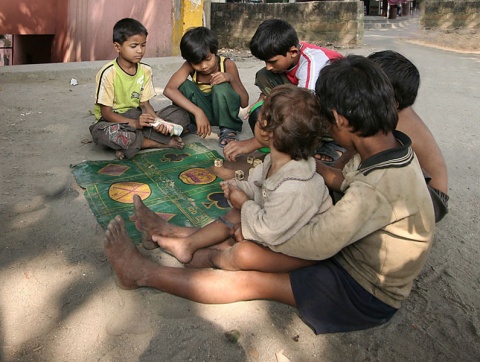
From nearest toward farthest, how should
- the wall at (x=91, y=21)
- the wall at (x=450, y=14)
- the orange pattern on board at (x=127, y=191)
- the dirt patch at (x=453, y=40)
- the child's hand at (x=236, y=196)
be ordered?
the child's hand at (x=236, y=196)
the orange pattern on board at (x=127, y=191)
the wall at (x=91, y=21)
the dirt patch at (x=453, y=40)
the wall at (x=450, y=14)

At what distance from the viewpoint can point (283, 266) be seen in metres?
1.86

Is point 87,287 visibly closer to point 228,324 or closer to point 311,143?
point 228,324

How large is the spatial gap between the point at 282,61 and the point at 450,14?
1448 centimetres

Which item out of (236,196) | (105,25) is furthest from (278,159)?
(105,25)

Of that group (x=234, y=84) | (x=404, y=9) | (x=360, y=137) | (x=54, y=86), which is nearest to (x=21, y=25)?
(x=54, y=86)

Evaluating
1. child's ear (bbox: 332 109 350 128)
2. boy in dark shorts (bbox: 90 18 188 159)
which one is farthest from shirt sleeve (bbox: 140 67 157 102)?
child's ear (bbox: 332 109 350 128)

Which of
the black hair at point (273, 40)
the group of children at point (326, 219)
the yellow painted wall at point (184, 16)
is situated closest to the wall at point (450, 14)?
the yellow painted wall at point (184, 16)

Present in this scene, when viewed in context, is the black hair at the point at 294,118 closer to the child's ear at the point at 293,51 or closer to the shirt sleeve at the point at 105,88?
the child's ear at the point at 293,51

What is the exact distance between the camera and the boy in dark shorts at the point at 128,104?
11.1 ft

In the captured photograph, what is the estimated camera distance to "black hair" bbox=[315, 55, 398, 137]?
165cm

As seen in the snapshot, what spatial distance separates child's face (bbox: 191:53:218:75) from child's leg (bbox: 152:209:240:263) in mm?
1803

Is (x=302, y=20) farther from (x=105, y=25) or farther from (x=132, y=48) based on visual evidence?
(x=132, y=48)

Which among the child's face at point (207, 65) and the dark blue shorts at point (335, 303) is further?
the child's face at point (207, 65)

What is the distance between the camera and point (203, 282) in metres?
1.91
